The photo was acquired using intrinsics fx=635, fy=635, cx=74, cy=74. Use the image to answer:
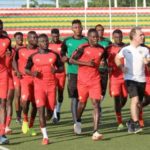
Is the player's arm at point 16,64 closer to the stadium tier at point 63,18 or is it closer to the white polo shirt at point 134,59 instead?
the white polo shirt at point 134,59

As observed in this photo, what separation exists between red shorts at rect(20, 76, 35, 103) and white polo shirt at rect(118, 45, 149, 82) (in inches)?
71.7

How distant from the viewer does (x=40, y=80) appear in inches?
411

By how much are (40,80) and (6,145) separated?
122 centimetres

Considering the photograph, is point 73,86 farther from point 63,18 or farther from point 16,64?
point 63,18

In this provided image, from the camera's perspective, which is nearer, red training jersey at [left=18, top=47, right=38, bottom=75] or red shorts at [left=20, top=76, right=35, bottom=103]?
red shorts at [left=20, top=76, right=35, bottom=103]

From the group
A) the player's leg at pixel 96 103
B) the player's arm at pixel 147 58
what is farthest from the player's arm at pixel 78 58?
the player's arm at pixel 147 58

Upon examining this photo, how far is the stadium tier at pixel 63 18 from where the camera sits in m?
38.7

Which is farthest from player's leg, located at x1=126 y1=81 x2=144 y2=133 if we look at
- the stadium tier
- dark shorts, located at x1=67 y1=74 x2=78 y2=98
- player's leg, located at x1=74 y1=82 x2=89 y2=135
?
the stadium tier

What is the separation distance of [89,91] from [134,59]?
0.97 m

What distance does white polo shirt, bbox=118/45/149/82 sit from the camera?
11000mm

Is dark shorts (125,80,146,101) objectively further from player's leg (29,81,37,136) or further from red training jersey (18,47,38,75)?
red training jersey (18,47,38,75)

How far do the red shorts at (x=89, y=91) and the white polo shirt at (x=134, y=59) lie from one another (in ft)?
2.07

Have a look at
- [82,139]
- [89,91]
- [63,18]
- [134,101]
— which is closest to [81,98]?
[89,91]

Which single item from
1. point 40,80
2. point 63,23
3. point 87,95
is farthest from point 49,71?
point 63,23
